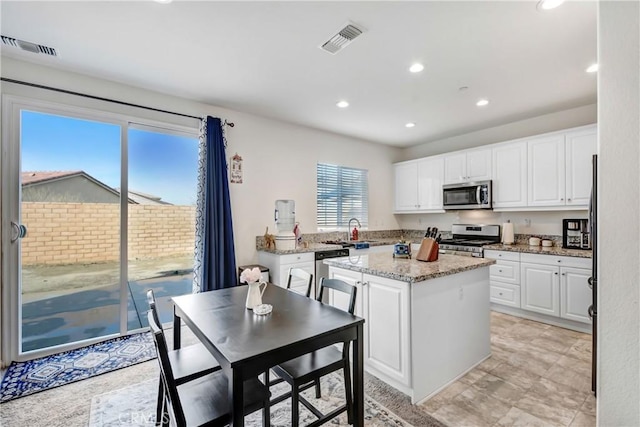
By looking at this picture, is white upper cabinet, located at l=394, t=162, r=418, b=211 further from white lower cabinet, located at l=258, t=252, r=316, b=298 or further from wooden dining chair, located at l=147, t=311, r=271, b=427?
wooden dining chair, located at l=147, t=311, r=271, b=427

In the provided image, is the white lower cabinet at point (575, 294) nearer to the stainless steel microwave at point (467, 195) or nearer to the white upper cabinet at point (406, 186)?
the stainless steel microwave at point (467, 195)

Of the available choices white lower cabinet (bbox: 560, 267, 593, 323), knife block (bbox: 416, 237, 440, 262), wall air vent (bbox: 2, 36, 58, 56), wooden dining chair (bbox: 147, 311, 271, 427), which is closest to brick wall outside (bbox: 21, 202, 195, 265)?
wall air vent (bbox: 2, 36, 58, 56)

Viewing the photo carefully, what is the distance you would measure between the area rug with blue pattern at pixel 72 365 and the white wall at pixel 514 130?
540cm

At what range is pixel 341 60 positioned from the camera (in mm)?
2596

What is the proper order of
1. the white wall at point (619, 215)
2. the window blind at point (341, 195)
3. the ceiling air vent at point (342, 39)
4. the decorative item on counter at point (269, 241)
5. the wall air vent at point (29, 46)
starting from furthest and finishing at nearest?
1. the window blind at point (341, 195)
2. the decorative item on counter at point (269, 241)
3. the wall air vent at point (29, 46)
4. the ceiling air vent at point (342, 39)
5. the white wall at point (619, 215)

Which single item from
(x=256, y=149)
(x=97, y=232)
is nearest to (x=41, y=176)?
(x=97, y=232)

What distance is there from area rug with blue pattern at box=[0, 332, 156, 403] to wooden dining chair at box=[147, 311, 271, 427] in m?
1.62

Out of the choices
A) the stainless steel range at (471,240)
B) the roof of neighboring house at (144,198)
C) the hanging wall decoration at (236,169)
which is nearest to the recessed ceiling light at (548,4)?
the stainless steel range at (471,240)

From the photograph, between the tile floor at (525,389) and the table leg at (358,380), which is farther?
the tile floor at (525,389)

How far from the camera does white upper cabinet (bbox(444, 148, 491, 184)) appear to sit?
4441 millimetres

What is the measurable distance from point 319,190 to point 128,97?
2.84 m

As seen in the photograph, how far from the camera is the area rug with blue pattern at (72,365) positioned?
2.25 meters

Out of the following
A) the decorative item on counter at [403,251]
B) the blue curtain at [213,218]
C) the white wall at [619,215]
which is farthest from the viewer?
the blue curtain at [213,218]

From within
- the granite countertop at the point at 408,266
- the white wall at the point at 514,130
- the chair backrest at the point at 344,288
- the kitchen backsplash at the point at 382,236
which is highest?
the white wall at the point at 514,130
